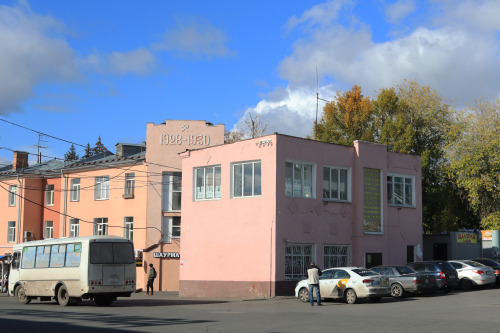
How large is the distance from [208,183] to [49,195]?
65.1 ft

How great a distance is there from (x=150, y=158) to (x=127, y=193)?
3236mm

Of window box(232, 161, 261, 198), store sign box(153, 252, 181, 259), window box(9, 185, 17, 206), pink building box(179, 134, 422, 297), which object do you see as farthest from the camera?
window box(9, 185, 17, 206)

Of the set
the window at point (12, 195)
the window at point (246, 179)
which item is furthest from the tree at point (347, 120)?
the window at point (12, 195)

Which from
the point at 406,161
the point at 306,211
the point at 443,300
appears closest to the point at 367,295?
the point at 443,300

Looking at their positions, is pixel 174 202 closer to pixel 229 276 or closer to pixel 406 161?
pixel 229 276

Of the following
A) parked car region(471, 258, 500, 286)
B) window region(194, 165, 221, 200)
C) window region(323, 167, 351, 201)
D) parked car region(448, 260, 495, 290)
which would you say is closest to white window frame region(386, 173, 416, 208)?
window region(323, 167, 351, 201)

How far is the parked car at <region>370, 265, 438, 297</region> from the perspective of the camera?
26.7 metres

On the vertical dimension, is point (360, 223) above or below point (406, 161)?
below

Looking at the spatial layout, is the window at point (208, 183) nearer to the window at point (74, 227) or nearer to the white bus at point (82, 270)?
the white bus at point (82, 270)

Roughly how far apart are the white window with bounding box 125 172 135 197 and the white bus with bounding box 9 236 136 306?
46.6ft

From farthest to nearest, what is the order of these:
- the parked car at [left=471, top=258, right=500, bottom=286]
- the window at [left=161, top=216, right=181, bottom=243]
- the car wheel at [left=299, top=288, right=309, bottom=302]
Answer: the window at [left=161, top=216, right=181, bottom=243] < the parked car at [left=471, top=258, right=500, bottom=286] < the car wheel at [left=299, top=288, right=309, bottom=302]

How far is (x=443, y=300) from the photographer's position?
24.6 metres

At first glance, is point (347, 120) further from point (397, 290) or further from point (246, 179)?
point (397, 290)

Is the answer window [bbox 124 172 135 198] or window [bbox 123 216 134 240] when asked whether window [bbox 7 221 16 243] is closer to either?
window [bbox 123 216 134 240]
